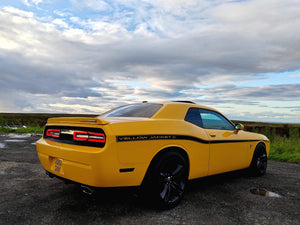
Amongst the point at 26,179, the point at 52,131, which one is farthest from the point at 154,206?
the point at 26,179

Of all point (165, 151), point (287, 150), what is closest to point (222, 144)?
point (165, 151)

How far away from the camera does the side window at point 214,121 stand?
427cm

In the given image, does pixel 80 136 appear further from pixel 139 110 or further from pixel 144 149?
pixel 139 110

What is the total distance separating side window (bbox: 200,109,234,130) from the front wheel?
0.99 meters

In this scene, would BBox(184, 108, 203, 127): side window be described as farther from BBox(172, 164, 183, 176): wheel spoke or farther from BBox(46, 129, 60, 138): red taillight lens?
BBox(46, 129, 60, 138): red taillight lens

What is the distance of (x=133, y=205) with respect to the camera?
346cm

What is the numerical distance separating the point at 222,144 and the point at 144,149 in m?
1.78

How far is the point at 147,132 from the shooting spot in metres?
3.16

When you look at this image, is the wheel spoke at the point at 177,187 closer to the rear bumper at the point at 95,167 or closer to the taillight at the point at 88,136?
the rear bumper at the point at 95,167

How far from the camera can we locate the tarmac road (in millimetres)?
3035

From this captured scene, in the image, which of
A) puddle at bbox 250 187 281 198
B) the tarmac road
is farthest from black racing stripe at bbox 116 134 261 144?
puddle at bbox 250 187 281 198

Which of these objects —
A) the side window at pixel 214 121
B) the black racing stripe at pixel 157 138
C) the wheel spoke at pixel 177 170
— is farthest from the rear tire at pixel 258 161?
the wheel spoke at pixel 177 170

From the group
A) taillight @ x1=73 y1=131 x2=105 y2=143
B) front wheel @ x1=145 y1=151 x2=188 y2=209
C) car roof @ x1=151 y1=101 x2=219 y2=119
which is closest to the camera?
taillight @ x1=73 y1=131 x2=105 y2=143

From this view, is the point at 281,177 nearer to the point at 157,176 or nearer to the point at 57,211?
the point at 157,176
